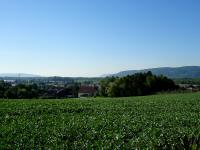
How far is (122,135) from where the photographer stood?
16766 mm

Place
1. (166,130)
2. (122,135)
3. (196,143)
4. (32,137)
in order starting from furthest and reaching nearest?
(166,130), (122,135), (32,137), (196,143)

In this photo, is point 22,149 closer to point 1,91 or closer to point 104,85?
point 1,91

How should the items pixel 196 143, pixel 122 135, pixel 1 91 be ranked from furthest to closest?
pixel 1 91, pixel 122 135, pixel 196 143

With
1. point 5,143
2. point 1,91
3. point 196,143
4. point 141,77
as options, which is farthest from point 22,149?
point 141,77

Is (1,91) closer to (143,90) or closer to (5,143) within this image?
(143,90)

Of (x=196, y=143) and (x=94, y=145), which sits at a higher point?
(x=196, y=143)

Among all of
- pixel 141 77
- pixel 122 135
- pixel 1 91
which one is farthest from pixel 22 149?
pixel 141 77

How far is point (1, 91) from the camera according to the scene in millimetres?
93438

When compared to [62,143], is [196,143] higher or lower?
higher

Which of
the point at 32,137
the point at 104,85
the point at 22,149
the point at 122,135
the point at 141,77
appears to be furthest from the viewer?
the point at 104,85

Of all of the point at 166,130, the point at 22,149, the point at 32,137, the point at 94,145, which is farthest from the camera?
the point at 166,130

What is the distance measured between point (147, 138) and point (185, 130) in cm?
356

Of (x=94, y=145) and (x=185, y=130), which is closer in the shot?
(x=94, y=145)

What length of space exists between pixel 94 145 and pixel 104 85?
99373 mm
